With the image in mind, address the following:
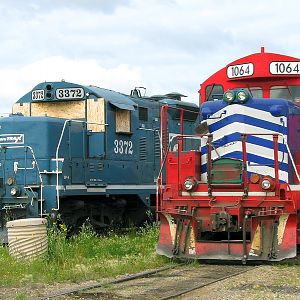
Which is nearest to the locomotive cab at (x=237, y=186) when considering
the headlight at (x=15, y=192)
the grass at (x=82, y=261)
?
the grass at (x=82, y=261)

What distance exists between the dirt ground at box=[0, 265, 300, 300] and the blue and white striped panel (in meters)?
1.97

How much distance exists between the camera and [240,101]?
1044 centimetres

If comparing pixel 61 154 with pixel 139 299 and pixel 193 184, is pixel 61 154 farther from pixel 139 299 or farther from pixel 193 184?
pixel 139 299

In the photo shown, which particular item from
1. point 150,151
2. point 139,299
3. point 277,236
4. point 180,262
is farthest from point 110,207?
point 139,299

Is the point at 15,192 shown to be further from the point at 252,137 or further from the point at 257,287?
the point at 257,287

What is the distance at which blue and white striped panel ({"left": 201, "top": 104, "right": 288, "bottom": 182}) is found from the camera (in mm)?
10328

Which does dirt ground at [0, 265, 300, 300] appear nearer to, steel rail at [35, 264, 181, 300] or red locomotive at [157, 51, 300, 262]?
steel rail at [35, 264, 181, 300]

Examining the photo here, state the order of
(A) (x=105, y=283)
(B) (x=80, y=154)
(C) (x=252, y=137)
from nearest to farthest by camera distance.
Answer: (A) (x=105, y=283) < (C) (x=252, y=137) < (B) (x=80, y=154)

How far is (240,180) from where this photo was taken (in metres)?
10.1

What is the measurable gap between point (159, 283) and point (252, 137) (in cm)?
323

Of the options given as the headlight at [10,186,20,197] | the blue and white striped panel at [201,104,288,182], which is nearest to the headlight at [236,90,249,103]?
the blue and white striped panel at [201,104,288,182]

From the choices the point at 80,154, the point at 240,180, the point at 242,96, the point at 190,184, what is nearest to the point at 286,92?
the point at 242,96

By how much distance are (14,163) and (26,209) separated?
49.8 inches

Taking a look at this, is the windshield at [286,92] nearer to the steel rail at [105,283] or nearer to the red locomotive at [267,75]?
the red locomotive at [267,75]
